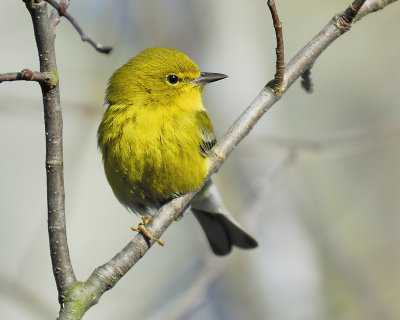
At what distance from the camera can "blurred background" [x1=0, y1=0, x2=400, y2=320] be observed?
653 centimetres

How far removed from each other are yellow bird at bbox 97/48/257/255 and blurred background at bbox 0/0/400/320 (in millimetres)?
942

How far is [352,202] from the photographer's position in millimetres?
9227

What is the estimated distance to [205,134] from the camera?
182 inches

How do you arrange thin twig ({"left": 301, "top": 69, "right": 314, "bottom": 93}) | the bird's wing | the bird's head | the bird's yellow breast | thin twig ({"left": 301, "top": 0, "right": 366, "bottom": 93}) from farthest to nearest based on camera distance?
the bird's head < the bird's wing < the bird's yellow breast < thin twig ({"left": 301, "top": 69, "right": 314, "bottom": 93}) < thin twig ({"left": 301, "top": 0, "right": 366, "bottom": 93})

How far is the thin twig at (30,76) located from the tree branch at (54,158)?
0.8 inches

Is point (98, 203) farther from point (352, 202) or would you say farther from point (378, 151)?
point (378, 151)

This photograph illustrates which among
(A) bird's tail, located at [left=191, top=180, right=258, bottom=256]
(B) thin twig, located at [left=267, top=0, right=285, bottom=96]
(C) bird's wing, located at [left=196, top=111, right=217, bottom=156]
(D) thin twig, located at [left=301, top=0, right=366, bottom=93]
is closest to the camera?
(B) thin twig, located at [left=267, top=0, right=285, bottom=96]

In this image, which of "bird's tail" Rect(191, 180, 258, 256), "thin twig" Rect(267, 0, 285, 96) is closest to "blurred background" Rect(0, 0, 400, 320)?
"bird's tail" Rect(191, 180, 258, 256)

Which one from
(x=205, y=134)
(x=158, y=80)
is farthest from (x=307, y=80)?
(x=158, y=80)

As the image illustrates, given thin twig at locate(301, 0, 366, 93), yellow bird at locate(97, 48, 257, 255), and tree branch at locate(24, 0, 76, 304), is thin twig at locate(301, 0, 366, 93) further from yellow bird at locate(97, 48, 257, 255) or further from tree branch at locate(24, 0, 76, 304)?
tree branch at locate(24, 0, 76, 304)

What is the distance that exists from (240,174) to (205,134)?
3.41 m

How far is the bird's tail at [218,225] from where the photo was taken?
17.7 feet

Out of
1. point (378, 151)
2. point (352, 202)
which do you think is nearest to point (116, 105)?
point (352, 202)

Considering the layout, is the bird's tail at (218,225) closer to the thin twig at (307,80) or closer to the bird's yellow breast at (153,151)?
the bird's yellow breast at (153,151)
